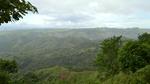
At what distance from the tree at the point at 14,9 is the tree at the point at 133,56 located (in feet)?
247

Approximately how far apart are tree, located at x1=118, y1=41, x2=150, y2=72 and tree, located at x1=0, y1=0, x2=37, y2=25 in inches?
2960

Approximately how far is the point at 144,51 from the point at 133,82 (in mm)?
30104

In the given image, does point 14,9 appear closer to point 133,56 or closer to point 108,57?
point 133,56

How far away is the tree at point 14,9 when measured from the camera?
19256 millimetres

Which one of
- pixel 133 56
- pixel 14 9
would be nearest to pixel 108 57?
pixel 133 56

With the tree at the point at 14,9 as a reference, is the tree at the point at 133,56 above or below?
below

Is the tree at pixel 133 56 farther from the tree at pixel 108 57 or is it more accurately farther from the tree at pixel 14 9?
the tree at pixel 14 9

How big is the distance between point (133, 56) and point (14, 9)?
75.9 metres

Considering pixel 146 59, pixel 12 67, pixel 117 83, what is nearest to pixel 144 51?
pixel 146 59

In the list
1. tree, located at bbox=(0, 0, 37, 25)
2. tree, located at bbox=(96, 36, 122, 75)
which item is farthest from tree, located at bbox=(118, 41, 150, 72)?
tree, located at bbox=(0, 0, 37, 25)

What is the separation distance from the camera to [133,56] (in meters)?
93.0

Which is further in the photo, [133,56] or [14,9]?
[133,56]

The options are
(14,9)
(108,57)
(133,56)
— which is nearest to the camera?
(14,9)

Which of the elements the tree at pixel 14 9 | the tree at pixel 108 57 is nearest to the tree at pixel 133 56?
the tree at pixel 108 57
